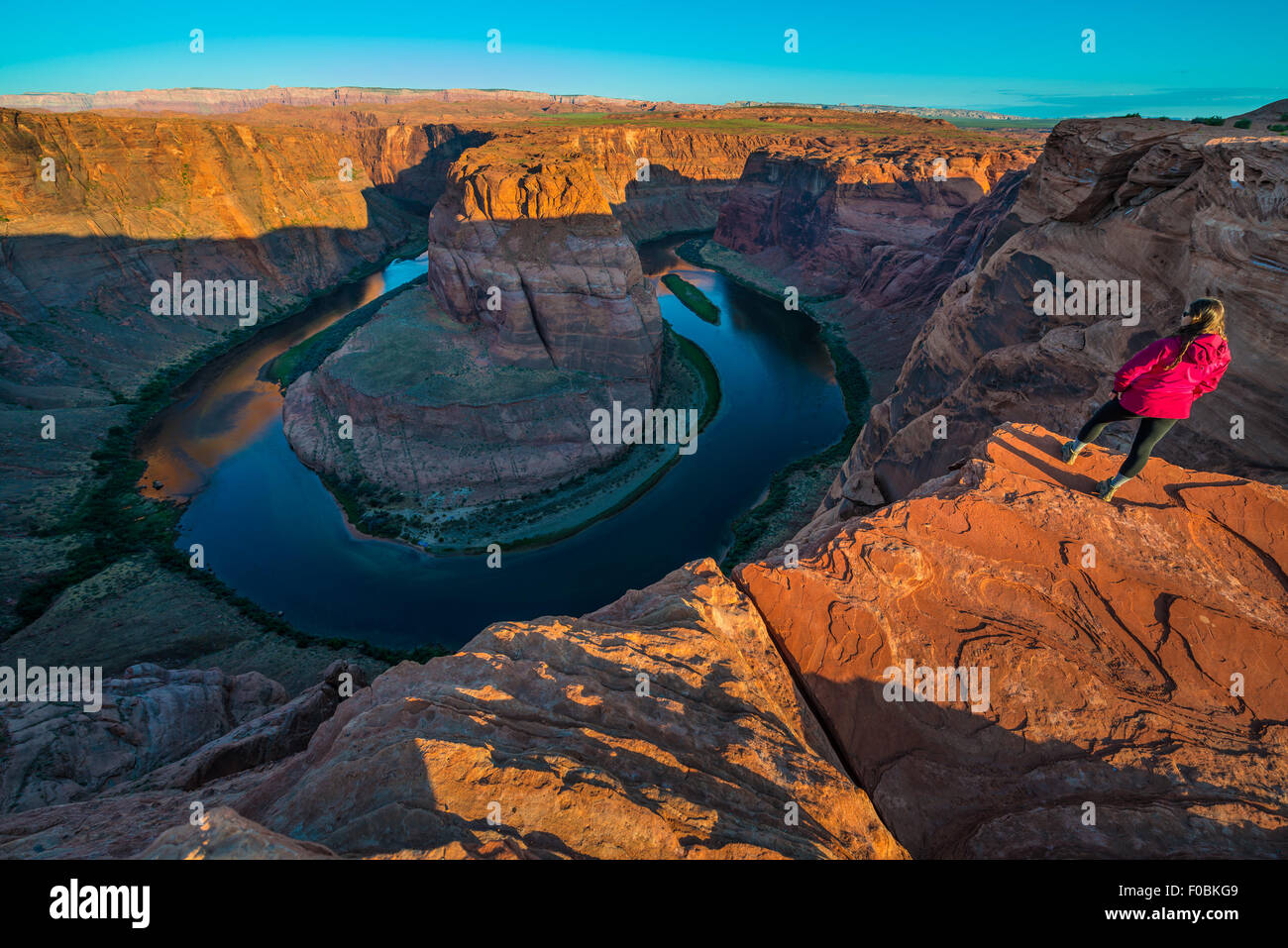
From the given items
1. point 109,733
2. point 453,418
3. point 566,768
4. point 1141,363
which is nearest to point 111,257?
point 453,418

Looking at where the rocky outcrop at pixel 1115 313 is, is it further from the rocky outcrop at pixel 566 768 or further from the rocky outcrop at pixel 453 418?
the rocky outcrop at pixel 453 418

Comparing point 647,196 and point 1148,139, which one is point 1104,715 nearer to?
point 1148,139

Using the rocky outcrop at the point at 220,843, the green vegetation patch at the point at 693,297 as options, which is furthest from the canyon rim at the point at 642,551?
the green vegetation patch at the point at 693,297

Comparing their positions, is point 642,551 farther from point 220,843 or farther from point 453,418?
point 220,843

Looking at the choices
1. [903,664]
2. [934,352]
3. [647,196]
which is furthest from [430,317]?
[647,196]
